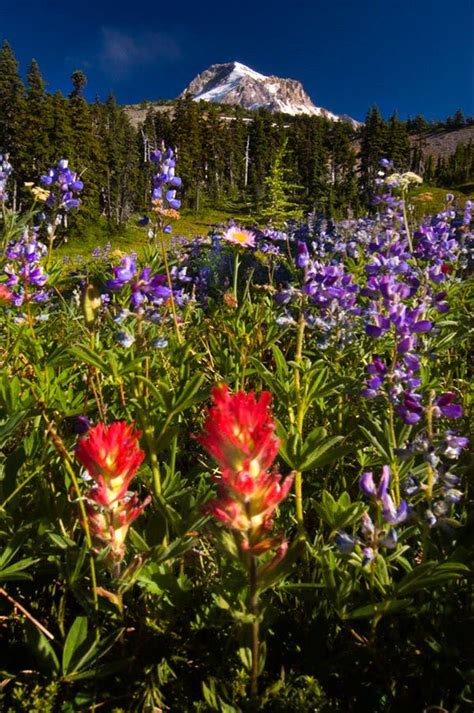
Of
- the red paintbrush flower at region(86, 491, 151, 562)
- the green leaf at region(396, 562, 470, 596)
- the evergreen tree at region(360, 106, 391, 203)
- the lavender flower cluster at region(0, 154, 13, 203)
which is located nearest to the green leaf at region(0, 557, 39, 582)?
the red paintbrush flower at region(86, 491, 151, 562)

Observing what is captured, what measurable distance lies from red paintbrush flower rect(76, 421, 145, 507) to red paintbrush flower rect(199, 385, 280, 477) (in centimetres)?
29

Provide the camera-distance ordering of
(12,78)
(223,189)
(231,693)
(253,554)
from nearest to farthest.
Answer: (253,554) → (231,693) → (12,78) → (223,189)

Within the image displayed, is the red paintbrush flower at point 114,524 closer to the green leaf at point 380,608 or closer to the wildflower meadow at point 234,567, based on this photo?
the wildflower meadow at point 234,567

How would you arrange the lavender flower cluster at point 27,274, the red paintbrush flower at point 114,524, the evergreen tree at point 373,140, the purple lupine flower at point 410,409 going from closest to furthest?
the red paintbrush flower at point 114,524 → the purple lupine flower at point 410,409 → the lavender flower cluster at point 27,274 → the evergreen tree at point 373,140

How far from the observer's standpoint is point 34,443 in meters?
1.94

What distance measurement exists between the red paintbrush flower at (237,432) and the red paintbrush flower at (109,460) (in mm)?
285

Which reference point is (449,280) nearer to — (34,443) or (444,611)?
(444,611)

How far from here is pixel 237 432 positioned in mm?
933

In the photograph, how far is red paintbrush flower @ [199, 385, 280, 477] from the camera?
0.92 meters

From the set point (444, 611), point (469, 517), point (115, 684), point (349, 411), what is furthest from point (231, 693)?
point (349, 411)

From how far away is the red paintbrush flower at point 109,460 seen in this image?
1104mm

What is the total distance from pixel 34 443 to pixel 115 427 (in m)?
0.97

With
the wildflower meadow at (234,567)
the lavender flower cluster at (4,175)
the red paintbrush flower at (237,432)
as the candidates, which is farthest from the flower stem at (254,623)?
the lavender flower cluster at (4,175)

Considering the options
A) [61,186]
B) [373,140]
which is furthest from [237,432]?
[373,140]
